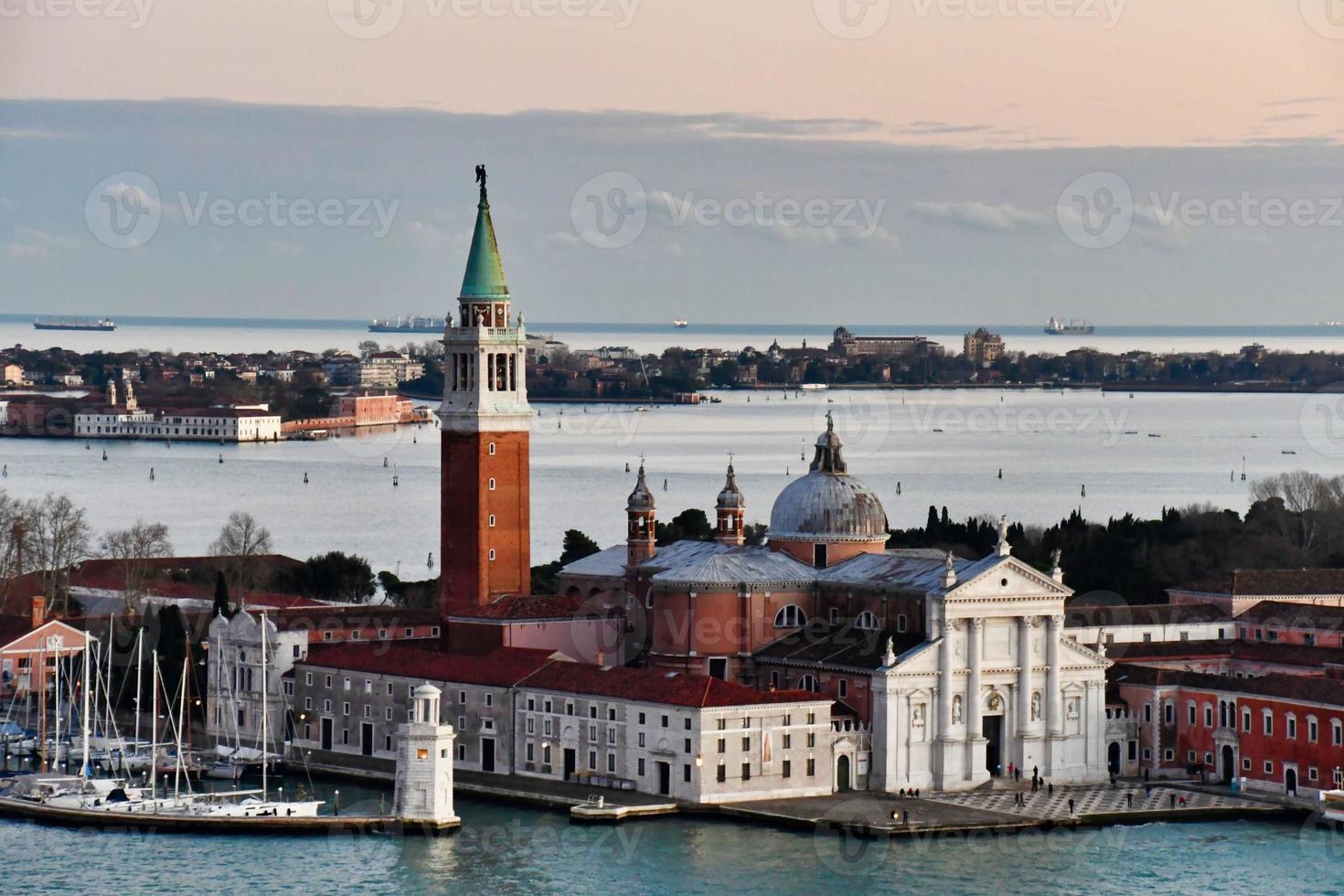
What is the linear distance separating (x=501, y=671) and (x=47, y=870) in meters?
7.12

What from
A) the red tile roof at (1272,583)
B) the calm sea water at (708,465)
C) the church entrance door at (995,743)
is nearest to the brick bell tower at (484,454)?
the church entrance door at (995,743)

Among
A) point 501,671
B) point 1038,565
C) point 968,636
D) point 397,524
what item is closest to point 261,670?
point 501,671

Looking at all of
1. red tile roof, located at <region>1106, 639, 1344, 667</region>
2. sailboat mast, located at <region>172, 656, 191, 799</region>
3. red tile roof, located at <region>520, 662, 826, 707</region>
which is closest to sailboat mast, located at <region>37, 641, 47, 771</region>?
sailboat mast, located at <region>172, 656, 191, 799</region>

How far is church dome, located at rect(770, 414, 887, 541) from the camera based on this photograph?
→ 37219 millimetres

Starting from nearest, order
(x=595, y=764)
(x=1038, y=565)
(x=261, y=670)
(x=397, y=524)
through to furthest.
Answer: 1. (x=595, y=764)
2. (x=261, y=670)
3. (x=1038, y=565)
4. (x=397, y=524)

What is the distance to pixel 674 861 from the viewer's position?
30.0 m

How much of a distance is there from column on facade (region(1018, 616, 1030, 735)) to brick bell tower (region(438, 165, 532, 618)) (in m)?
7.06

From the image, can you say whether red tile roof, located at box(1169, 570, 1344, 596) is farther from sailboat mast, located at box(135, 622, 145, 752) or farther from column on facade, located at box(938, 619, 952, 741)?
sailboat mast, located at box(135, 622, 145, 752)

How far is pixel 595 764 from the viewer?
33.8m

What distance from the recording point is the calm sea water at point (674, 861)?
2903cm

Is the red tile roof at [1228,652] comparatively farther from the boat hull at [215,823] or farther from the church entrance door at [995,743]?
the boat hull at [215,823]

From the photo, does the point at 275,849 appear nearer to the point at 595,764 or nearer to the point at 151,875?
the point at 151,875

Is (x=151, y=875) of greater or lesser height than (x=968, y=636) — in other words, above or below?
below

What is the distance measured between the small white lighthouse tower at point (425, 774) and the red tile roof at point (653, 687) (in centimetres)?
240
